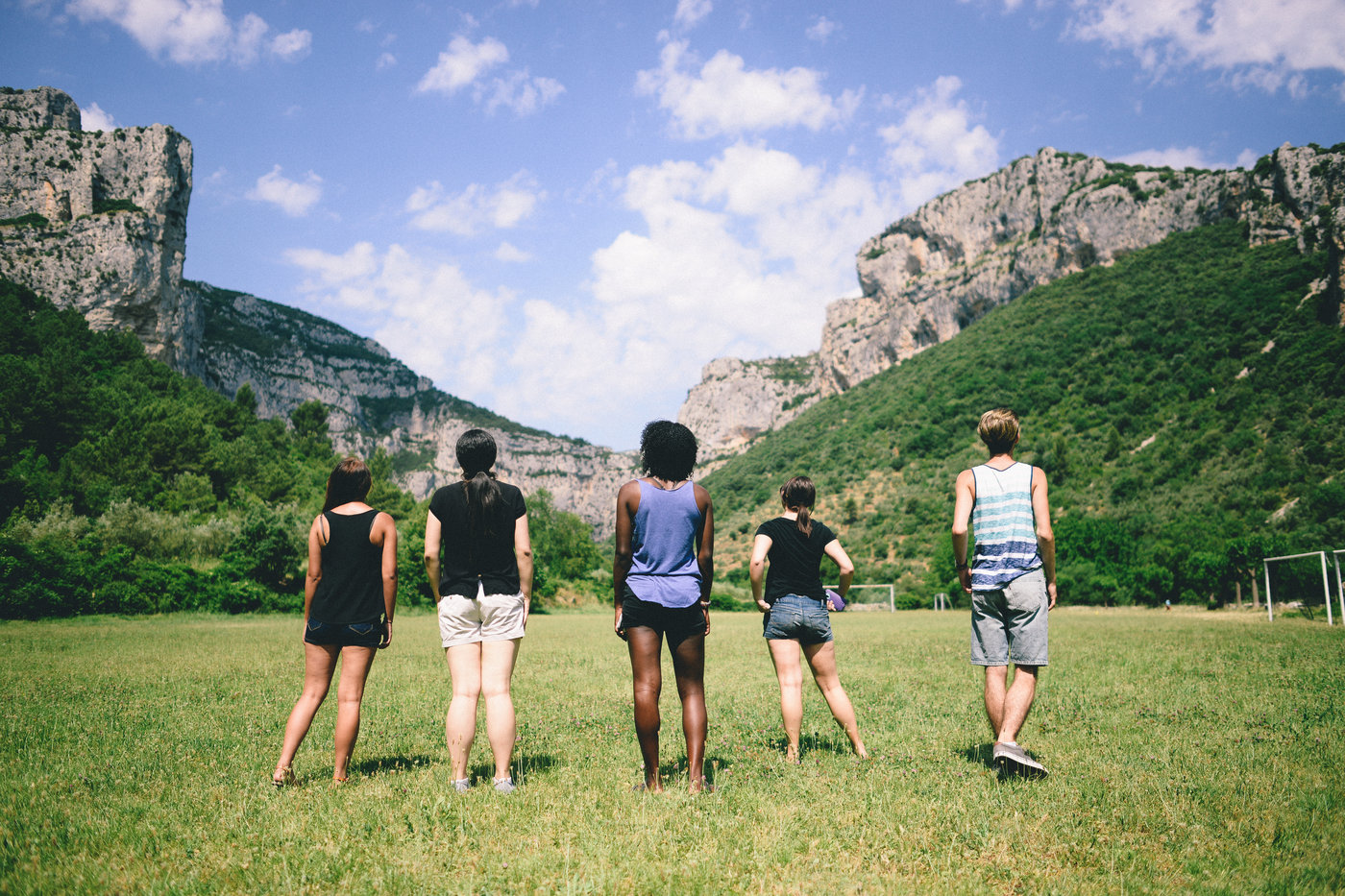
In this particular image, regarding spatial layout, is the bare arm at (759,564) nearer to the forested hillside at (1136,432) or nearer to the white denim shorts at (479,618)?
the white denim shorts at (479,618)

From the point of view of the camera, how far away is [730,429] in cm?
17700

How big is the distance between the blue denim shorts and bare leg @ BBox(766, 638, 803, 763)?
71mm

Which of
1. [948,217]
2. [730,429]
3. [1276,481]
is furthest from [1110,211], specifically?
[730,429]

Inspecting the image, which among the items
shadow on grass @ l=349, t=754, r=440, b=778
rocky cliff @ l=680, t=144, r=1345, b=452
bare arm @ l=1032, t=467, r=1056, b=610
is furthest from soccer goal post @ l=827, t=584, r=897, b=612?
shadow on grass @ l=349, t=754, r=440, b=778

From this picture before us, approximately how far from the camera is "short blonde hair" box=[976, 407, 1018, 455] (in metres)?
5.13

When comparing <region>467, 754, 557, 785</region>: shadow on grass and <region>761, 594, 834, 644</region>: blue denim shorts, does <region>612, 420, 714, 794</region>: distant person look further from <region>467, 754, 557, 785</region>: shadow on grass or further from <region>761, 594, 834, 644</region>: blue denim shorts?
<region>761, 594, 834, 644</region>: blue denim shorts

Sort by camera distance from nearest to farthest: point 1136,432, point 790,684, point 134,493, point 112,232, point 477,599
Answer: point 477,599 < point 790,684 < point 134,493 < point 1136,432 < point 112,232

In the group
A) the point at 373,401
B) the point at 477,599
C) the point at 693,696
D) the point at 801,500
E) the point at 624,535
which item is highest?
the point at 373,401

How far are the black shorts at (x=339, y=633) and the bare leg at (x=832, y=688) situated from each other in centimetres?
340

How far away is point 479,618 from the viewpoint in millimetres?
4672

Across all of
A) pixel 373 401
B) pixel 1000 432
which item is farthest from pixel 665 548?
pixel 373 401

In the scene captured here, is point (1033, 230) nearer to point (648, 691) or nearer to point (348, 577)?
point (648, 691)

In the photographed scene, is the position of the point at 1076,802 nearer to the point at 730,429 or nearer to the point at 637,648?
the point at 637,648

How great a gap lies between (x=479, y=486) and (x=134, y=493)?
45.9 m
